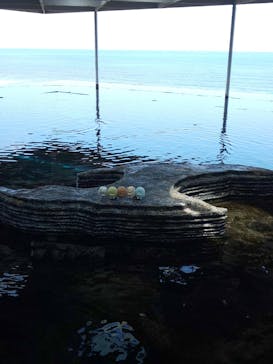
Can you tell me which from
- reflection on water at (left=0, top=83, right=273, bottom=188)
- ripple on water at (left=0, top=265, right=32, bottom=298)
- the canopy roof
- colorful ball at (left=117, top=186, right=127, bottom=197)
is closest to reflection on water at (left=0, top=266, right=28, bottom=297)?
ripple on water at (left=0, top=265, right=32, bottom=298)

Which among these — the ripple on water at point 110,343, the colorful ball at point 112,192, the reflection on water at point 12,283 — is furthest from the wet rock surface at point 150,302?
the colorful ball at point 112,192

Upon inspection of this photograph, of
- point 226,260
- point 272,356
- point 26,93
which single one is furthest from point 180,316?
point 26,93

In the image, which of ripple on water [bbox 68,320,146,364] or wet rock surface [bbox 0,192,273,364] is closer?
Result: ripple on water [bbox 68,320,146,364]

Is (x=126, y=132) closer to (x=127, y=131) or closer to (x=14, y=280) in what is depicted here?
(x=127, y=131)

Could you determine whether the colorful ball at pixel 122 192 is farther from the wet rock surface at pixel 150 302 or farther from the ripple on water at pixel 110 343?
the ripple on water at pixel 110 343

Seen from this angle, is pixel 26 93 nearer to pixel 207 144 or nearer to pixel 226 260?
pixel 207 144

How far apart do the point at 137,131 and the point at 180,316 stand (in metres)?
20.5

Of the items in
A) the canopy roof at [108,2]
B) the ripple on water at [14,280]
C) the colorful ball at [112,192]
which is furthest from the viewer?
the canopy roof at [108,2]

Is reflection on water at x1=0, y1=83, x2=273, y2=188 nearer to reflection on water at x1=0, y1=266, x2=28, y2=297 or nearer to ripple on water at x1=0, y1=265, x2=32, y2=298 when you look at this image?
ripple on water at x1=0, y1=265, x2=32, y2=298

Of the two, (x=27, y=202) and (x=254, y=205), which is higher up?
(x=27, y=202)

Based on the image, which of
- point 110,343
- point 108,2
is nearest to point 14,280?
point 110,343

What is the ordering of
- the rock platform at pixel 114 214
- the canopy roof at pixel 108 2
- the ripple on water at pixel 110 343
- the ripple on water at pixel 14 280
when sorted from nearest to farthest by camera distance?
the ripple on water at pixel 110 343 → the ripple on water at pixel 14 280 → the rock platform at pixel 114 214 → the canopy roof at pixel 108 2

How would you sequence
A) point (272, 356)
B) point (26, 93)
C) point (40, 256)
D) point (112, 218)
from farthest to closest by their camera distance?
point (26, 93)
point (112, 218)
point (40, 256)
point (272, 356)

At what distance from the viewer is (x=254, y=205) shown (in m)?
15.4
